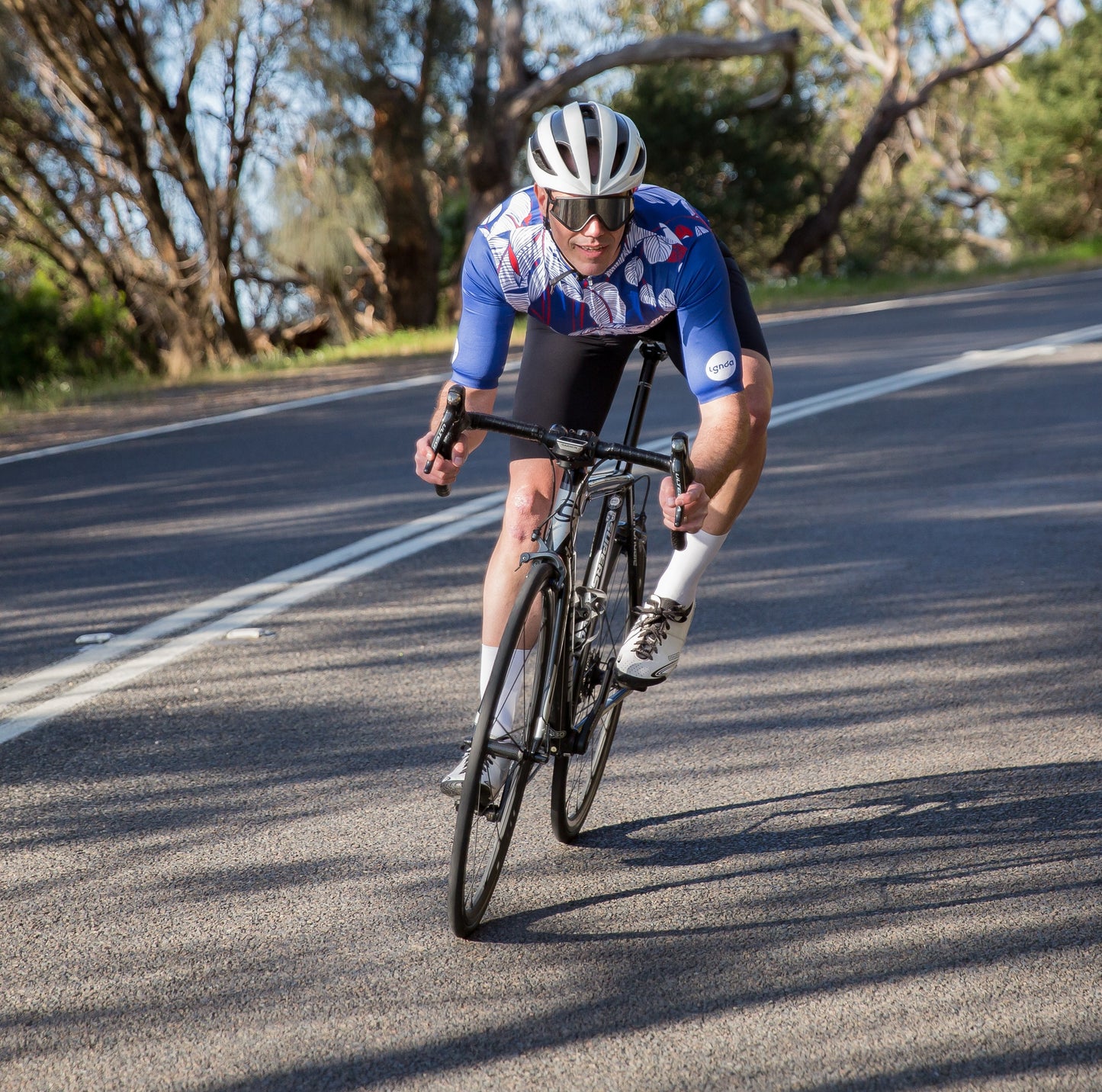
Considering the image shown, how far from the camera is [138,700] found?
15.8 ft

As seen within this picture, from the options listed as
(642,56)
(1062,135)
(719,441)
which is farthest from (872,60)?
(719,441)

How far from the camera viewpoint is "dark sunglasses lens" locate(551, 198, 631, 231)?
3219 mm

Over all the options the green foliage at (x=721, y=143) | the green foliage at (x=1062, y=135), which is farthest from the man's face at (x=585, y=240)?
the green foliage at (x=1062, y=135)

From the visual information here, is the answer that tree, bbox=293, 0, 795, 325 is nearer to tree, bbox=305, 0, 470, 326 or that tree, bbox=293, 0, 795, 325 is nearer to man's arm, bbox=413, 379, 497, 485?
tree, bbox=305, 0, 470, 326

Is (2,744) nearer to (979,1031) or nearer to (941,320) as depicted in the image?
(979,1031)

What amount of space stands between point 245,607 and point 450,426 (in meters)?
3.18

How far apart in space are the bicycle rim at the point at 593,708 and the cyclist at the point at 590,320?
87mm

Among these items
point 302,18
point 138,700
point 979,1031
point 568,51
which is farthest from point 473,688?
point 568,51

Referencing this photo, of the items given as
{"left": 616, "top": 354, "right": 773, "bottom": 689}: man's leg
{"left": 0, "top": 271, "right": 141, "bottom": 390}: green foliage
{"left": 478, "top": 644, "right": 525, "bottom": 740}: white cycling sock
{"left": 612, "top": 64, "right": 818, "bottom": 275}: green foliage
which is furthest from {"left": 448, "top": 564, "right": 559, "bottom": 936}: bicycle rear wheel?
Answer: {"left": 612, "top": 64, "right": 818, "bottom": 275}: green foliage

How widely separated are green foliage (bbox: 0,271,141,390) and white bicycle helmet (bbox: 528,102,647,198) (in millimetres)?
15265

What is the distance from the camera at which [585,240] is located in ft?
10.7

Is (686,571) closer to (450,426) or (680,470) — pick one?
(680,470)

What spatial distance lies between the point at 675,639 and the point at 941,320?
12.7m

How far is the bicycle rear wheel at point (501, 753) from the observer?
10.2 ft
